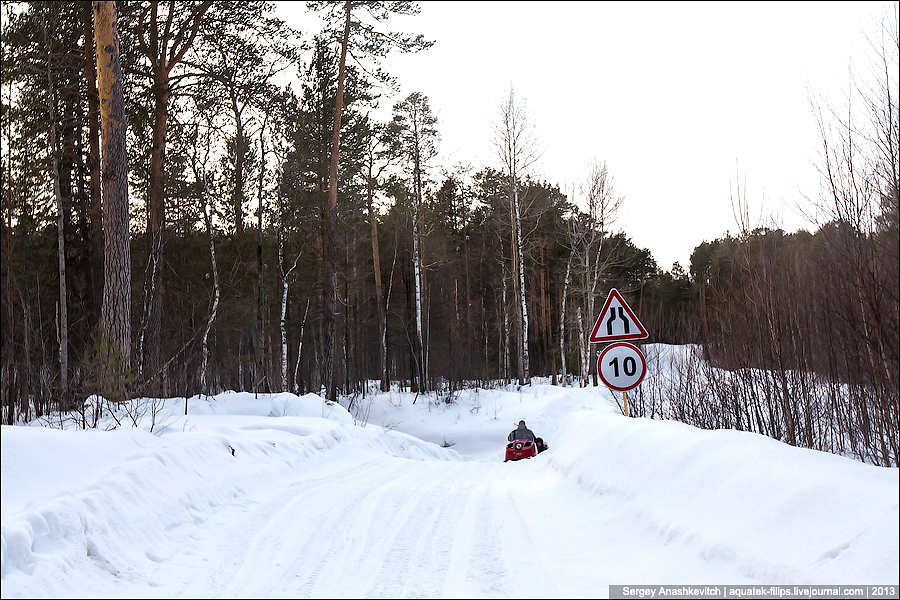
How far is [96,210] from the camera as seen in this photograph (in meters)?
20.0

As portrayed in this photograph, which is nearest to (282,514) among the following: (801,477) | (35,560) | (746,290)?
(35,560)

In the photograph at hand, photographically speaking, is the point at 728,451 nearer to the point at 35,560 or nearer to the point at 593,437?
the point at 593,437

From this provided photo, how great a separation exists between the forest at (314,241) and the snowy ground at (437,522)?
1.42 m

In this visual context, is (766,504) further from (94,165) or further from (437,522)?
(94,165)

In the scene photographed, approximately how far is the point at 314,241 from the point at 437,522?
27.5 meters

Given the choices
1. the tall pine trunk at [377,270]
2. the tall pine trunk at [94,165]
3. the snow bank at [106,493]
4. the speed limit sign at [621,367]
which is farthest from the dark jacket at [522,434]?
the tall pine trunk at [377,270]

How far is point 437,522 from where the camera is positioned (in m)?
6.59

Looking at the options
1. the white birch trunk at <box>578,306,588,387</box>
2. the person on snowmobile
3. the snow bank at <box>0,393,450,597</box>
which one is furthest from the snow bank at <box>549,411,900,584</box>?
the white birch trunk at <box>578,306,588,387</box>

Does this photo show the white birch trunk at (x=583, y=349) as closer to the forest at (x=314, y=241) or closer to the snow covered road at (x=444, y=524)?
the forest at (x=314, y=241)

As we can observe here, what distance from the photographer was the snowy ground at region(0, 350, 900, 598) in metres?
4.25

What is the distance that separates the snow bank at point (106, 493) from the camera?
14.7 feet

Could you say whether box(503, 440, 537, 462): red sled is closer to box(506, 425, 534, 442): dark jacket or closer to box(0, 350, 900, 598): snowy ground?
box(506, 425, 534, 442): dark jacket

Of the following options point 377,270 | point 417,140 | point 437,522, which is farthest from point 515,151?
point 437,522

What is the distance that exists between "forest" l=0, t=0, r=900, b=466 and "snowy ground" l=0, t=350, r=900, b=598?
4.67 ft
